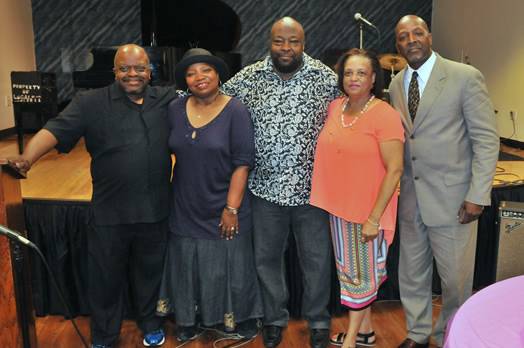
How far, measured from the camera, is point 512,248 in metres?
2.26

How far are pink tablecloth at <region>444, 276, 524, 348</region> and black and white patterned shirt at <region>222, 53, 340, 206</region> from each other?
4.36ft

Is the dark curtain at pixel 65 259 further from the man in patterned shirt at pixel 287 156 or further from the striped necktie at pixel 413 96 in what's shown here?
the striped necktie at pixel 413 96

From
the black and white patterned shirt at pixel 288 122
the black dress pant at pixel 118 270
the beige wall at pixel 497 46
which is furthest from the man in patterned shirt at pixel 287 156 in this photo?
the beige wall at pixel 497 46

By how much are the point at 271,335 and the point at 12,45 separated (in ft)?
23.4

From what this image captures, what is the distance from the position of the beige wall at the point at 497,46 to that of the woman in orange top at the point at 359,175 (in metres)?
5.34

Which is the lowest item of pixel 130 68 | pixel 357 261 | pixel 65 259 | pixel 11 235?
pixel 65 259

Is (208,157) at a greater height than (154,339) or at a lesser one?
greater

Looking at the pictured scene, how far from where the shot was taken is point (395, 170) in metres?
2.19

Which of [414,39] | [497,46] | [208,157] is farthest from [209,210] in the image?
[497,46]

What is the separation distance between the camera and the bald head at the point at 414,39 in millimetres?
2268

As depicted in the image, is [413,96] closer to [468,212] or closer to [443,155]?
[443,155]

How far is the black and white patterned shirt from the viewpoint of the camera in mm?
2479

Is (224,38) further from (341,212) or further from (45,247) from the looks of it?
(341,212)

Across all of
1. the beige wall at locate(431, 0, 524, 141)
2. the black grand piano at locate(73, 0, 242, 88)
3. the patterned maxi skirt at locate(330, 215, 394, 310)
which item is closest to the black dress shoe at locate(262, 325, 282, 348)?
the patterned maxi skirt at locate(330, 215, 394, 310)
